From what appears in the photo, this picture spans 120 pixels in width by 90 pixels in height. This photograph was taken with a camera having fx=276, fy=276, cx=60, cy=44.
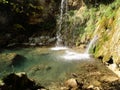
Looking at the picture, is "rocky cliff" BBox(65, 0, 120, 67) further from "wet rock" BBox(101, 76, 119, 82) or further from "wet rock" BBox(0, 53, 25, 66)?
"wet rock" BBox(0, 53, 25, 66)

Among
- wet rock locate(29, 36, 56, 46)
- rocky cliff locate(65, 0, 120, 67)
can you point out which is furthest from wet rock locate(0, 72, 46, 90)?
wet rock locate(29, 36, 56, 46)

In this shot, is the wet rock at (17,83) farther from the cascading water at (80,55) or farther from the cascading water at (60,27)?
the cascading water at (60,27)

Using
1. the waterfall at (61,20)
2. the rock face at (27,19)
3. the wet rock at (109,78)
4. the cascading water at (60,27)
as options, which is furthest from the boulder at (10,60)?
the wet rock at (109,78)

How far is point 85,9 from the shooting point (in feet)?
64.7

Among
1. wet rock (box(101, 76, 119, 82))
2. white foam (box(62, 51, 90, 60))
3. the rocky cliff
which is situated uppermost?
the rocky cliff

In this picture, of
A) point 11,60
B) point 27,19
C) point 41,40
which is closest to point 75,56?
point 11,60

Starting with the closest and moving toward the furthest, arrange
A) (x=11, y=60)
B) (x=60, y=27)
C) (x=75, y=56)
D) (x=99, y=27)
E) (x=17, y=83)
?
(x=17, y=83), (x=11, y=60), (x=75, y=56), (x=99, y=27), (x=60, y=27)

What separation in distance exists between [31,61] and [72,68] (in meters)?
2.69

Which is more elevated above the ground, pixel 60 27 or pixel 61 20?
pixel 61 20

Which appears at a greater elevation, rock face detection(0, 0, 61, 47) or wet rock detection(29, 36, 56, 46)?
rock face detection(0, 0, 61, 47)

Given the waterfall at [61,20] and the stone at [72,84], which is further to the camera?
the waterfall at [61,20]

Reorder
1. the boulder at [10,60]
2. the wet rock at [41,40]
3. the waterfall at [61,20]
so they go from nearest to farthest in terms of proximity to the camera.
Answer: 1. the boulder at [10,60]
2. the waterfall at [61,20]
3. the wet rock at [41,40]

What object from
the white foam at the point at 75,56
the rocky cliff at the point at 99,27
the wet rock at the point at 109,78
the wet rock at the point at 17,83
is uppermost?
the rocky cliff at the point at 99,27

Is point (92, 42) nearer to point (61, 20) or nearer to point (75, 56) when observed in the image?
Answer: point (75, 56)
